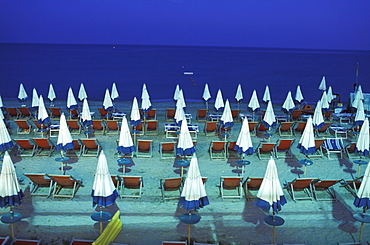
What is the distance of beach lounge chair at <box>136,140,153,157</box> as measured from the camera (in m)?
11.5

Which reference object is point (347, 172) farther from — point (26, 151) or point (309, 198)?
point (26, 151)

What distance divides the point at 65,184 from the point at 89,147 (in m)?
2.85

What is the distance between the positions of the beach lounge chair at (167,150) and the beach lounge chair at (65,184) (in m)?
3.15

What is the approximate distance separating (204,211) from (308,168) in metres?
4.27

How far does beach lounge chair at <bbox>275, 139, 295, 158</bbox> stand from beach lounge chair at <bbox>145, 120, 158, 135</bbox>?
182 inches

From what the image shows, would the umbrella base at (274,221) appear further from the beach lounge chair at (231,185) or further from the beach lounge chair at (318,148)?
the beach lounge chair at (318,148)

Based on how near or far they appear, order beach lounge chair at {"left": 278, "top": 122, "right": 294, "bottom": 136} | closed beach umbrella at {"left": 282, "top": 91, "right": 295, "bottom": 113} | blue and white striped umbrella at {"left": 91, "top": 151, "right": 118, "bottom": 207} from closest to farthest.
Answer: blue and white striped umbrella at {"left": 91, "top": 151, "right": 118, "bottom": 207} < beach lounge chair at {"left": 278, "top": 122, "right": 294, "bottom": 136} < closed beach umbrella at {"left": 282, "top": 91, "right": 295, "bottom": 113}

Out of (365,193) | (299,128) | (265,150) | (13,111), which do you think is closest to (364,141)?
(265,150)

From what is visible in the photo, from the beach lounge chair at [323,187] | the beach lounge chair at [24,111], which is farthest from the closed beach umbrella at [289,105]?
the beach lounge chair at [24,111]

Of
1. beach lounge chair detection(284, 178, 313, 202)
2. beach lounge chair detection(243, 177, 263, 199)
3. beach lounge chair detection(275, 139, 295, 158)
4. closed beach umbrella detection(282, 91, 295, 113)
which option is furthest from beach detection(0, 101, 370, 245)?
closed beach umbrella detection(282, 91, 295, 113)

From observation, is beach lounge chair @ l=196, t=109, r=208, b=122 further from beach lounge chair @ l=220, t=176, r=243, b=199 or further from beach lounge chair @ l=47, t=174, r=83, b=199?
beach lounge chair @ l=47, t=174, r=83, b=199

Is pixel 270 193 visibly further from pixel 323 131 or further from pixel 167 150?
pixel 323 131

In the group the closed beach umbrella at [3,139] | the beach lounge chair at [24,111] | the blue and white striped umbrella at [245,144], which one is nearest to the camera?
the closed beach umbrella at [3,139]

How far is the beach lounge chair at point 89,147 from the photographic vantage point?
37.6 ft
